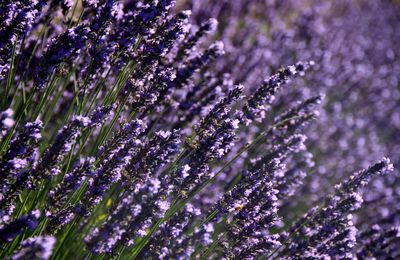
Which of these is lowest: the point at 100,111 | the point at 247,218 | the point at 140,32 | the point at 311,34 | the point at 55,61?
the point at 247,218

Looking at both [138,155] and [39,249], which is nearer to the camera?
[39,249]

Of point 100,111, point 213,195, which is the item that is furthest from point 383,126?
point 100,111

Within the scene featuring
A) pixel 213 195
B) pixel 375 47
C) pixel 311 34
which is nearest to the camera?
pixel 213 195

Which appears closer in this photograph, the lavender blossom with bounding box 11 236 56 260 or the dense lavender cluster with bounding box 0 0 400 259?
the lavender blossom with bounding box 11 236 56 260

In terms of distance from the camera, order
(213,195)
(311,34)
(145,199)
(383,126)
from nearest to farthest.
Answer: (145,199) → (213,195) → (311,34) → (383,126)

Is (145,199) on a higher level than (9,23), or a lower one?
lower

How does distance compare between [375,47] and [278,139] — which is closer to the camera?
[278,139]

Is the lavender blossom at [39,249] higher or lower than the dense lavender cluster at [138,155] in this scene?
lower

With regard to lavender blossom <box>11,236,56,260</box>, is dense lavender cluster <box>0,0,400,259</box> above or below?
above

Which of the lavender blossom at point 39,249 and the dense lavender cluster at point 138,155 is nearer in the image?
the lavender blossom at point 39,249

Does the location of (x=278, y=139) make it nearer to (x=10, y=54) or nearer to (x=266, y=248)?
(x=266, y=248)

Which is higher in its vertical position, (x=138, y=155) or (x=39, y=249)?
(x=138, y=155)
